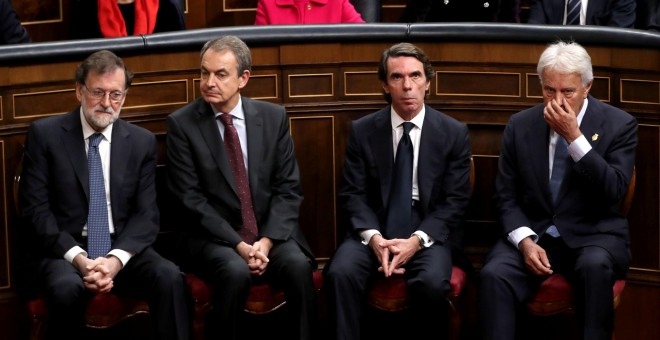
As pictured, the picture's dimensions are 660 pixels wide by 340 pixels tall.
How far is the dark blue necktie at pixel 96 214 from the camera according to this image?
4891mm

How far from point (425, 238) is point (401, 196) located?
20 cm

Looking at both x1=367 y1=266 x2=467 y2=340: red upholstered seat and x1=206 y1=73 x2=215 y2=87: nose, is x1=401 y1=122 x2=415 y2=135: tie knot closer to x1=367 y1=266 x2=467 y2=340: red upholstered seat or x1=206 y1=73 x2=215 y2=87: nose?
x1=367 y1=266 x2=467 y2=340: red upholstered seat

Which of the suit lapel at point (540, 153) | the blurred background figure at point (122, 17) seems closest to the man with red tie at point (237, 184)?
the suit lapel at point (540, 153)

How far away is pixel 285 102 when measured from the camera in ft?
17.8

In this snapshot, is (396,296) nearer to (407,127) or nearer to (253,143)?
(407,127)

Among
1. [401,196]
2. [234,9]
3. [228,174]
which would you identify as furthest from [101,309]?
[234,9]

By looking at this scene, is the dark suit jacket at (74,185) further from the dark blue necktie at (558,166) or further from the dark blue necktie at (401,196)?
the dark blue necktie at (558,166)

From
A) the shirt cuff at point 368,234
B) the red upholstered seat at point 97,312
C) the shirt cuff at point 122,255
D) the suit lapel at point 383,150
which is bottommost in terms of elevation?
the red upholstered seat at point 97,312

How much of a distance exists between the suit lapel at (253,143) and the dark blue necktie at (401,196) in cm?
52

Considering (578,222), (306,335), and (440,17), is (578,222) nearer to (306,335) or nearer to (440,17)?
(306,335)

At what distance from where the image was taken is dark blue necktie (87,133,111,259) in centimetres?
489

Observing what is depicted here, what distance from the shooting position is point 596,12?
6.02 meters

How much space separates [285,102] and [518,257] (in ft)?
3.84

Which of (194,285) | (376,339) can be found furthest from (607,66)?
(194,285)
